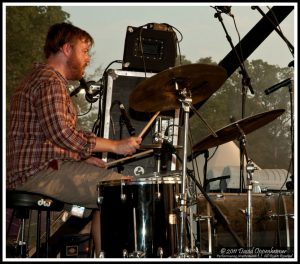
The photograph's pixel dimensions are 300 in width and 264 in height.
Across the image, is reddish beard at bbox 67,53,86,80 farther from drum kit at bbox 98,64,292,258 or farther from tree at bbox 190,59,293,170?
tree at bbox 190,59,293,170

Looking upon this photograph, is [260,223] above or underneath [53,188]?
underneath

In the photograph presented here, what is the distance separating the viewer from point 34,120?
333 cm

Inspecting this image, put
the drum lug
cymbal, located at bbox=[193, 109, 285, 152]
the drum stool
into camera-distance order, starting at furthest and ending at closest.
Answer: cymbal, located at bbox=[193, 109, 285, 152]
the drum stool
the drum lug

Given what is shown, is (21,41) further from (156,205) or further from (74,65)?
(156,205)

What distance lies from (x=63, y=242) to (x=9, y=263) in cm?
146

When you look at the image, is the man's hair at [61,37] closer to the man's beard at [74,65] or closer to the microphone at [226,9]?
the man's beard at [74,65]

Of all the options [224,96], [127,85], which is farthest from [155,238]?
[224,96]

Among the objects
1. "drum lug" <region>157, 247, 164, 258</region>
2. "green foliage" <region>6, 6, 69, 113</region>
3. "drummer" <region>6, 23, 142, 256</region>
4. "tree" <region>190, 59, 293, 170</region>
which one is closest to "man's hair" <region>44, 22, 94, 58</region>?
"drummer" <region>6, 23, 142, 256</region>

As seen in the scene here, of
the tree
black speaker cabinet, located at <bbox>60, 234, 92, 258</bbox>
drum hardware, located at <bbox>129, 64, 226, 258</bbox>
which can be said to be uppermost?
the tree

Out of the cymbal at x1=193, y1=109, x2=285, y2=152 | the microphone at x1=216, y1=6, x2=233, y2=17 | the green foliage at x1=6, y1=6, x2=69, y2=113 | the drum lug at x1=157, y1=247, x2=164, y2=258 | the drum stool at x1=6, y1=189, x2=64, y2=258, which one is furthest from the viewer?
the green foliage at x1=6, y1=6, x2=69, y2=113

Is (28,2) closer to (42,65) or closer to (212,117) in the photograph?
(42,65)

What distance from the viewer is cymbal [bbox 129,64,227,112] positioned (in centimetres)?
315

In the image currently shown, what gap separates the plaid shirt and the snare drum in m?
0.42

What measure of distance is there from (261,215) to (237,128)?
2.40 feet
